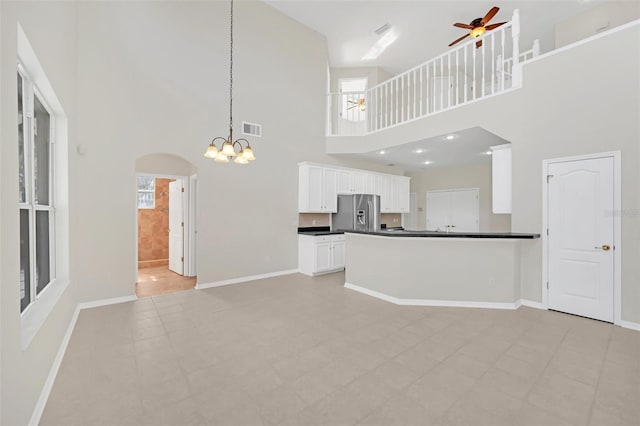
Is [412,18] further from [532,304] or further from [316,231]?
[532,304]

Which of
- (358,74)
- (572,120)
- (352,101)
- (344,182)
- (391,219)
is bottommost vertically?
(391,219)

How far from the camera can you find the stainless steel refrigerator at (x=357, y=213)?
6.59 m

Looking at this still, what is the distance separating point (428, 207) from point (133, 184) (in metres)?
7.91

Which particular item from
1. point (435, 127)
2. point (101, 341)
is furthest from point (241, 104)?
point (101, 341)

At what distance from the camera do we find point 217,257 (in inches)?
198

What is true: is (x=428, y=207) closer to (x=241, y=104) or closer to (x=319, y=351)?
(x=241, y=104)

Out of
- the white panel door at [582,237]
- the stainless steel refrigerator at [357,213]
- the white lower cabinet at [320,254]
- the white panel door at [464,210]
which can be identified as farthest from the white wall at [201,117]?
the white panel door at [582,237]

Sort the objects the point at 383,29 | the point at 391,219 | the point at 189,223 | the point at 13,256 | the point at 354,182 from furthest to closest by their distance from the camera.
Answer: the point at 391,219 → the point at 354,182 → the point at 383,29 → the point at 189,223 → the point at 13,256

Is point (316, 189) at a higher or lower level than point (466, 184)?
lower

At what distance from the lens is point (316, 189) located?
246 inches

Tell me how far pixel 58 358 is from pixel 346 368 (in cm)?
252

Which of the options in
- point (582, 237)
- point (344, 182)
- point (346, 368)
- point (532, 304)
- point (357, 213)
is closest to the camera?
point (346, 368)

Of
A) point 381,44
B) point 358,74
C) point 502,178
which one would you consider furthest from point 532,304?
point 358,74

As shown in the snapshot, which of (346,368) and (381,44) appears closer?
(346,368)
